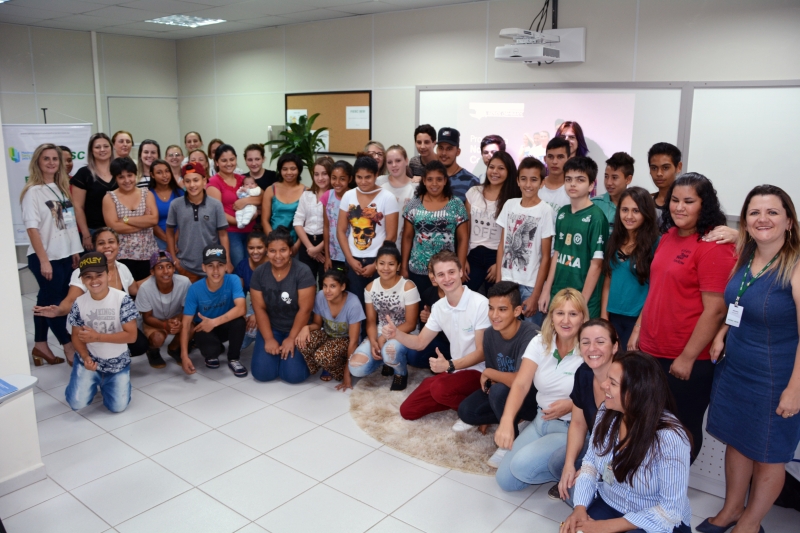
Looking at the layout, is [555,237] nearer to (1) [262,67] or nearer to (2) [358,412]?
(2) [358,412]

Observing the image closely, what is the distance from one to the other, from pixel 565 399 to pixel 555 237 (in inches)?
46.8

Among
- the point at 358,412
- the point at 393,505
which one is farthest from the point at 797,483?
the point at 358,412

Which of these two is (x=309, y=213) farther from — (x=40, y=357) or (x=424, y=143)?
(x=40, y=357)

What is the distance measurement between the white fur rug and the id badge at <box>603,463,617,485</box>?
1.02 metres

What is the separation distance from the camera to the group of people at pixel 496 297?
2373 millimetres

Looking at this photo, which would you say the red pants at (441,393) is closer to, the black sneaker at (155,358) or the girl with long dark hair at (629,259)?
the girl with long dark hair at (629,259)

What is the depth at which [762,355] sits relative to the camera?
7.89 feet

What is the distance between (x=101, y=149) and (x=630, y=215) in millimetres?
4333

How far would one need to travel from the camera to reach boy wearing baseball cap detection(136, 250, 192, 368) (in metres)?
4.71

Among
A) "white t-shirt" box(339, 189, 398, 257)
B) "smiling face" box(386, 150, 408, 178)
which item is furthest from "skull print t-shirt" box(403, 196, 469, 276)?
"smiling face" box(386, 150, 408, 178)

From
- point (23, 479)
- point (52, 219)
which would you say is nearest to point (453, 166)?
point (52, 219)

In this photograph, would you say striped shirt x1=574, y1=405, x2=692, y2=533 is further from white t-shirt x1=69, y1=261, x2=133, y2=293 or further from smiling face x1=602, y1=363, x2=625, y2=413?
white t-shirt x1=69, y1=261, x2=133, y2=293

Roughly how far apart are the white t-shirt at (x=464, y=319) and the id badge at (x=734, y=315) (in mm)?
1465

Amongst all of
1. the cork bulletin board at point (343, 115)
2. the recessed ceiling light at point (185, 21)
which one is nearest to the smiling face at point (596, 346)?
the cork bulletin board at point (343, 115)
